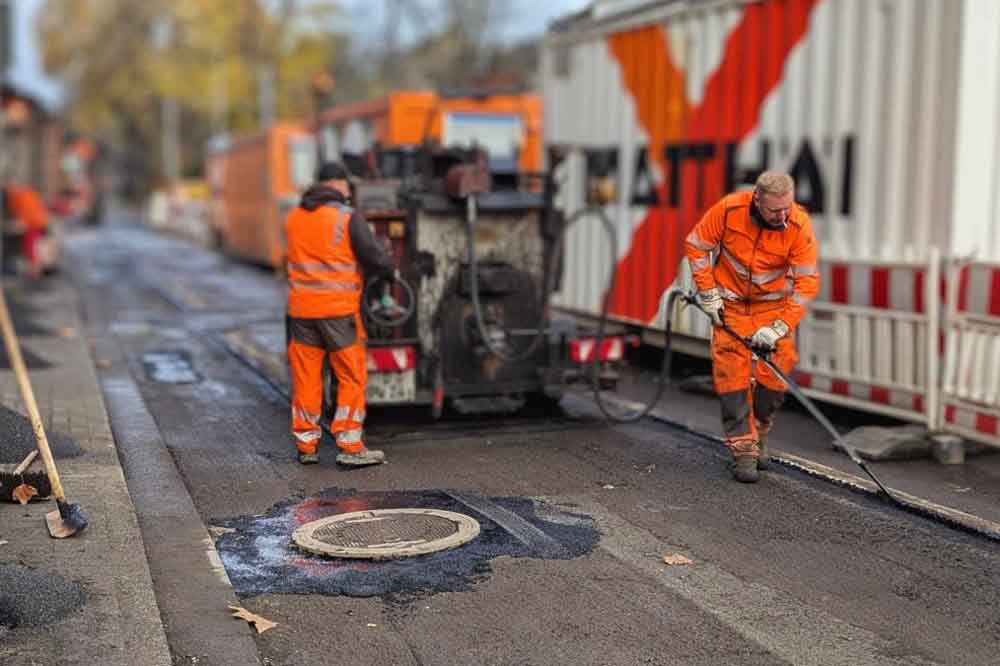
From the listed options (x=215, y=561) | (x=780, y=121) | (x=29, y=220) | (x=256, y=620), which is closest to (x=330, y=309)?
(x=215, y=561)

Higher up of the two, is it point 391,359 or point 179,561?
point 391,359

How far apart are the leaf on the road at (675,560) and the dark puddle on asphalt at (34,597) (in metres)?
2.43

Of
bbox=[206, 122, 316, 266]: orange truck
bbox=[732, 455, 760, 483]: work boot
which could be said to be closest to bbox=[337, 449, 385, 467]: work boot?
bbox=[732, 455, 760, 483]: work boot

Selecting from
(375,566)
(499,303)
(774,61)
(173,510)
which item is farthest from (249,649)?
(774,61)

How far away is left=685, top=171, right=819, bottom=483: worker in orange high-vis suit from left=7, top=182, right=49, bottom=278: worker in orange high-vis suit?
57.7 ft

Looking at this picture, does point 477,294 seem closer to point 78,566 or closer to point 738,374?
point 738,374

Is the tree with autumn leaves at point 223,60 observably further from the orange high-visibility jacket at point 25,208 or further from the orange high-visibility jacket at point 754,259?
the orange high-visibility jacket at point 754,259

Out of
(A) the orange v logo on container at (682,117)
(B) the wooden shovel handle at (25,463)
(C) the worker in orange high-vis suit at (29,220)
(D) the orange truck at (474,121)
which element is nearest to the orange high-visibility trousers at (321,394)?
(B) the wooden shovel handle at (25,463)

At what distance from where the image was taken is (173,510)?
6.73m

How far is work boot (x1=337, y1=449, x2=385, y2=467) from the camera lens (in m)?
7.75

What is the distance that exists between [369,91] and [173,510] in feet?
154

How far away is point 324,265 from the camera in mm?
7883

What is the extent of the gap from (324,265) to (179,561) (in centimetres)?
248

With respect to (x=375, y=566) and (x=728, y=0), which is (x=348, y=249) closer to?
(x=375, y=566)
